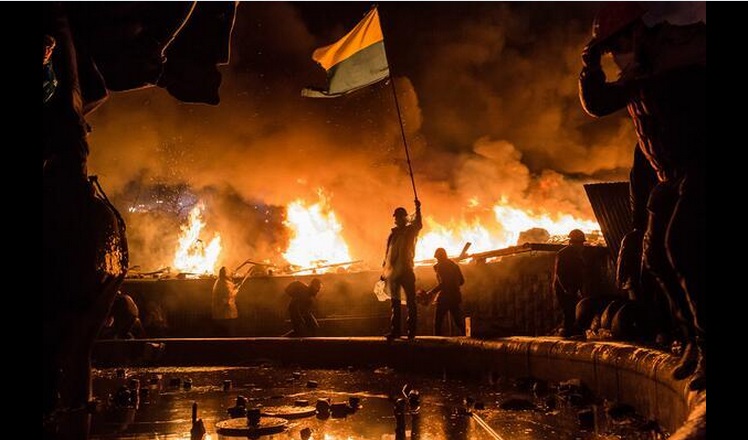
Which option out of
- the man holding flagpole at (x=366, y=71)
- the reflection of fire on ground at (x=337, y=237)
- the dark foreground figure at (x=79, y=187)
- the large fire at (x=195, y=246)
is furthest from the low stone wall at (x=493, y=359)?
the large fire at (x=195, y=246)

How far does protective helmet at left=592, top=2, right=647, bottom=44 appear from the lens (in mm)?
4707

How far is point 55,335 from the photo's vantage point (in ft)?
16.0

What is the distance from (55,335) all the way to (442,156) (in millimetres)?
23630

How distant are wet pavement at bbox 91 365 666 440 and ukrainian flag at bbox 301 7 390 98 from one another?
4811 mm

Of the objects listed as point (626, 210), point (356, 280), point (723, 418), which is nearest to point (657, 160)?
point (723, 418)

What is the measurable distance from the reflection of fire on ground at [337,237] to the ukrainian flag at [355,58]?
634 cm

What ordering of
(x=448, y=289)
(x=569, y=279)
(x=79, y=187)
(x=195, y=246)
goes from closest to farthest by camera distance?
1. (x=79, y=187)
2. (x=569, y=279)
3. (x=448, y=289)
4. (x=195, y=246)

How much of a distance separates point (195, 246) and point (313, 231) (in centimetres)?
757

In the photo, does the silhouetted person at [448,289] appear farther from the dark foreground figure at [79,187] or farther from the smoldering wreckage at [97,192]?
the dark foreground figure at [79,187]

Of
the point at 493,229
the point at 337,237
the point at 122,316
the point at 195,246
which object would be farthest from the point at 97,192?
the point at 195,246

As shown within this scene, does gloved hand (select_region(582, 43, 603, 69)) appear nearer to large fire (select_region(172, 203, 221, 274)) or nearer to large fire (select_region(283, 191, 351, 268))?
large fire (select_region(283, 191, 351, 268))

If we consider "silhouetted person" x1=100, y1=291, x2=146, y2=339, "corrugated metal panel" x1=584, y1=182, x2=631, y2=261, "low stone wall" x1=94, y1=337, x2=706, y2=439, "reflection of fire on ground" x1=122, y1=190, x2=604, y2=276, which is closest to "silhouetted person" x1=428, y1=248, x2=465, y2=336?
"low stone wall" x1=94, y1=337, x2=706, y2=439

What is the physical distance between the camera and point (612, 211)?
35.5 ft

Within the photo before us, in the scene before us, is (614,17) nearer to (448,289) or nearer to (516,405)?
(516,405)
